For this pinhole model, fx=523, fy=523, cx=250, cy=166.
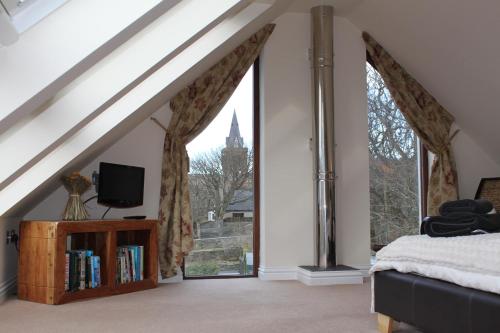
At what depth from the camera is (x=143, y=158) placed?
4.69m

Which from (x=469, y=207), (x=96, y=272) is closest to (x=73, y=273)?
(x=96, y=272)

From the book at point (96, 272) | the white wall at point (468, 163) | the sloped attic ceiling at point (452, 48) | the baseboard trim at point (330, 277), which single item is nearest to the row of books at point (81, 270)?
the book at point (96, 272)

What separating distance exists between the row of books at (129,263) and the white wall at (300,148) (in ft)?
3.99

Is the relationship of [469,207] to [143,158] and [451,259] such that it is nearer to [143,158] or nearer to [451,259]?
[451,259]

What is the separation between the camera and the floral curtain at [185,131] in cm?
457

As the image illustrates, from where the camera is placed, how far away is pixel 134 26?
79.9 inches

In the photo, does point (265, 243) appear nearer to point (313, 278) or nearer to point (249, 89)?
point (313, 278)

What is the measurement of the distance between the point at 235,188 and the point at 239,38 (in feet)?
4.74

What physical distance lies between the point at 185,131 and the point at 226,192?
75 cm

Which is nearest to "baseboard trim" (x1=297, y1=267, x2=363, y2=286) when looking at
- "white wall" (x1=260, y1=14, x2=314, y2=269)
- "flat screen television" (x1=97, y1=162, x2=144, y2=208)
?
"white wall" (x1=260, y1=14, x2=314, y2=269)

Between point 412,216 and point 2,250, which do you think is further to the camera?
point 412,216

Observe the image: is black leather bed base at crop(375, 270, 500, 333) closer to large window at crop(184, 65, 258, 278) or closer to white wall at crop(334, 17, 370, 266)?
white wall at crop(334, 17, 370, 266)

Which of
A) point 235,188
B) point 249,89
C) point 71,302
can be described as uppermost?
point 249,89

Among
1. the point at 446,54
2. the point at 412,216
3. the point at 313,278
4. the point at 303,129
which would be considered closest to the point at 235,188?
the point at 303,129
